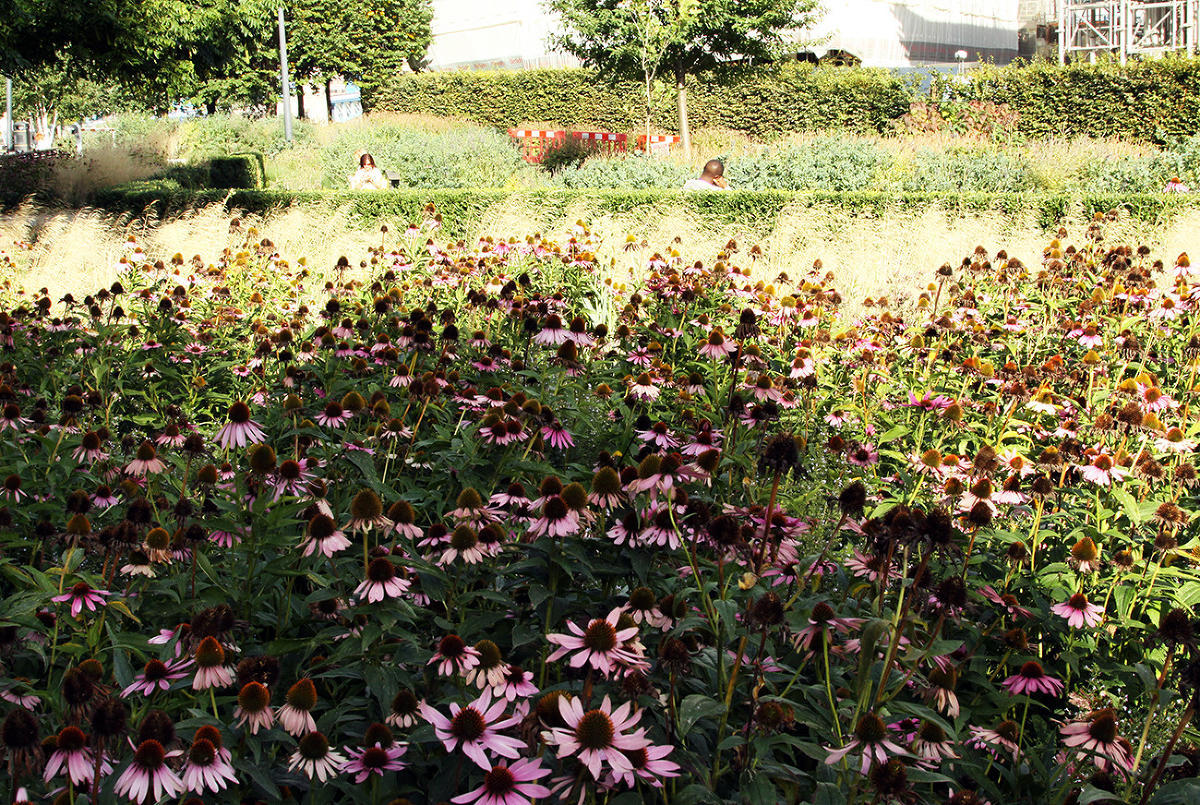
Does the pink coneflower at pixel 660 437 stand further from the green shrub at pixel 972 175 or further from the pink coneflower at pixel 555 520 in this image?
the green shrub at pixel 972 175

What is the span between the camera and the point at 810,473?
3.42 metres

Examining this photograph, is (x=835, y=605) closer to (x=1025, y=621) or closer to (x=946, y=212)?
(x=1025, y=621)

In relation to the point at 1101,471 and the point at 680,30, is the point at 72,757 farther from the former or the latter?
the point at 680,30

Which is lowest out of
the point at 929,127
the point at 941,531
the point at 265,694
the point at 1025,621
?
the point at 1025,621

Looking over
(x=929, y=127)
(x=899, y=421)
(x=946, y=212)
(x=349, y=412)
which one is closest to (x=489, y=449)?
(x=349, y=412)

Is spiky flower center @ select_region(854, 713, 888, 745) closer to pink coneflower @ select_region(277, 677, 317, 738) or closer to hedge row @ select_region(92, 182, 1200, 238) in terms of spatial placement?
pink coneflower @ select_region(277, 677, 317, 738)

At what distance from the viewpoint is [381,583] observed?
5.43 ft

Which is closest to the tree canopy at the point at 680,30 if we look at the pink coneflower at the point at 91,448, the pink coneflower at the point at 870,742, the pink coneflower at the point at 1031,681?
the pink coneflower at the point at 91,448

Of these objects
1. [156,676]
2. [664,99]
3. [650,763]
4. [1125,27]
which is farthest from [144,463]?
[1125,27]

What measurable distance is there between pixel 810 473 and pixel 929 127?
17.0 m

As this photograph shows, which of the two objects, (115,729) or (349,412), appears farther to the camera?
(349,412)

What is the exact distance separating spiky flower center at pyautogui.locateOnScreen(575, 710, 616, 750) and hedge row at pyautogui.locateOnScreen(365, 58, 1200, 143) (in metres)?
17.3

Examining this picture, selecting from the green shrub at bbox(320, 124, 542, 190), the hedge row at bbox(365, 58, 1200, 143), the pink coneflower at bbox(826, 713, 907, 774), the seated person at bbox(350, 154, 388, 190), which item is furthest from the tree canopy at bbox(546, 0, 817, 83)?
the pink coneflower at bbox(826, 713, 907, 774)

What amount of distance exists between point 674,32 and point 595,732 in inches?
641
